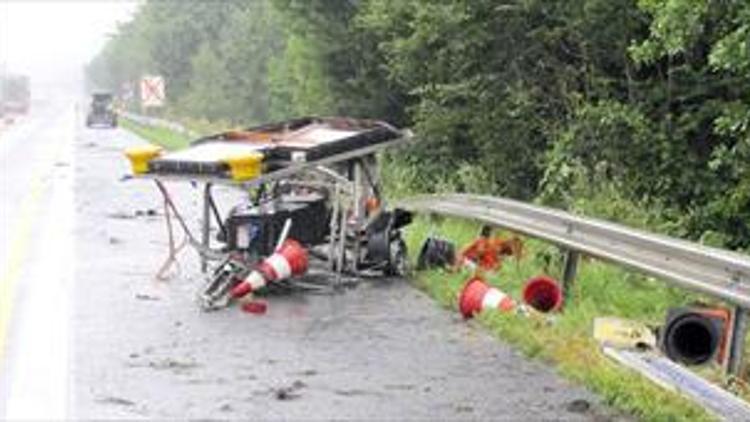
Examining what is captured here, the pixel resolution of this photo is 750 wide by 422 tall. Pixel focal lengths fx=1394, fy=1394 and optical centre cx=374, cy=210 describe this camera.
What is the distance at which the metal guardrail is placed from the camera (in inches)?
333

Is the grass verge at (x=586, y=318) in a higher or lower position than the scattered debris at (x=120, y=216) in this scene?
higher

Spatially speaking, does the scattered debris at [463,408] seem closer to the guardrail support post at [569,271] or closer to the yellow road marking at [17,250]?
A: the yellow road marking at [17,250]

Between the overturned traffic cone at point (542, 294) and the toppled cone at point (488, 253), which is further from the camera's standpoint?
the toppled cone at point (488, 253)

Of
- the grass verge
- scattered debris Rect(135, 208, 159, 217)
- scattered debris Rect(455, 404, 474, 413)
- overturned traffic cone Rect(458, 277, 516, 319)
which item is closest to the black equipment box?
the grass verge

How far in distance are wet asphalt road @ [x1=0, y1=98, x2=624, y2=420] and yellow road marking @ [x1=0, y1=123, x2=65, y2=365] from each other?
82 millimetres

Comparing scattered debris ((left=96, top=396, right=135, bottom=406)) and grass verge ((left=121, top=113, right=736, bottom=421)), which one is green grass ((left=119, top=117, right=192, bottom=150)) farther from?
scattered debris ((left=96, top=396, right=135, bottom=406))

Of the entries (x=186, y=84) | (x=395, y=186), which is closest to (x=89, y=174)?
(x=395, y=186)

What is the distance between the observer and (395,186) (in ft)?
74.6

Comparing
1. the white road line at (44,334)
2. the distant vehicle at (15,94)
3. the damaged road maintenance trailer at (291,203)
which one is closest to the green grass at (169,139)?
the white road line at (44,334)

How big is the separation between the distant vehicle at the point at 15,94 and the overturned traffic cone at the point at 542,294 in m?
110

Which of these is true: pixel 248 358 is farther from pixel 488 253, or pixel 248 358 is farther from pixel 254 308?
pixel 488 253

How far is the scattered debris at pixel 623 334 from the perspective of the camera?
923 cm

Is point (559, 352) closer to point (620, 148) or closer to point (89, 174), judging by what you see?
point (620, 148)

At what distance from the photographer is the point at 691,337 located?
30.1 ft
